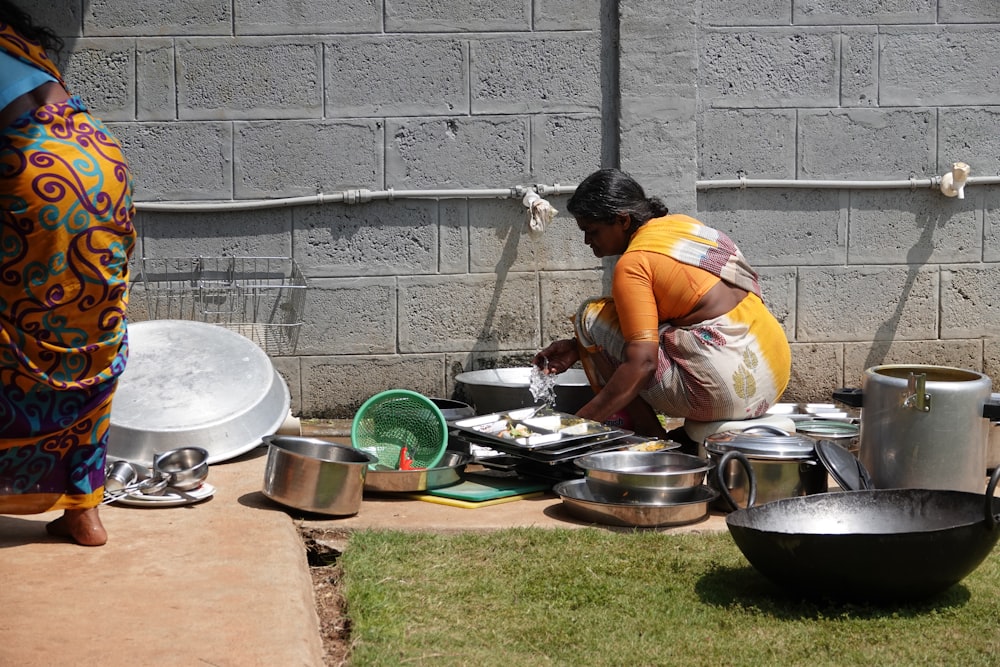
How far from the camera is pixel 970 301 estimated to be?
6207 mm

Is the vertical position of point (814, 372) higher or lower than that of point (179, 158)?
lower

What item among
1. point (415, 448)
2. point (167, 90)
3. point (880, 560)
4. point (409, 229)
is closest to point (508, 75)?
point (409, 229)

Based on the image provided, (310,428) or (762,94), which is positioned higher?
(762,94)

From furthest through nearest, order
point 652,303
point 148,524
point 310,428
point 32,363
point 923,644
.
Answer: point 310,428 → point 652,303 → point 148,524 → point 32,363 → point 923,644

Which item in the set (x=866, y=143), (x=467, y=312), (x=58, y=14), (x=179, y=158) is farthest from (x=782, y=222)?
(x=58, y=14)

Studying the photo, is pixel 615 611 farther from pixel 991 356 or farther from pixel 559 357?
pixel 991 356

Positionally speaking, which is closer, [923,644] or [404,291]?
[923,644]

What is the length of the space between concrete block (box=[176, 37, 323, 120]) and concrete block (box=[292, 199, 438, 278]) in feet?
1.78

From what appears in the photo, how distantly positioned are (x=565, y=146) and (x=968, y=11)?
7.54 ft

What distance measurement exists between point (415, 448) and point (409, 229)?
1.57 meters

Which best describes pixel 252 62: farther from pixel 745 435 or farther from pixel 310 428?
pixel 745 435

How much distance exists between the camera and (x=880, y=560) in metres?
2.88

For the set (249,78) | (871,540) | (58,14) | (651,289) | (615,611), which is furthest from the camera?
(249,78)

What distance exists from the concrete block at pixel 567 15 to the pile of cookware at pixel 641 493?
2.67 metres
